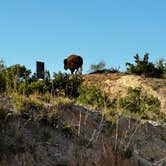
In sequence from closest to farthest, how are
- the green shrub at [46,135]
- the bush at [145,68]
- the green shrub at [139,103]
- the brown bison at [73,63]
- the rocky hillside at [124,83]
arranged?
the green shrub at [46,135], the green shrub at [139,103], the rocky hillside at [124,83], the bush at [145,68], the brown bison at [73,63]

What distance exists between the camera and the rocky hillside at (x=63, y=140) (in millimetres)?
8227

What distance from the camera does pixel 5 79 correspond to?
39.7 ft

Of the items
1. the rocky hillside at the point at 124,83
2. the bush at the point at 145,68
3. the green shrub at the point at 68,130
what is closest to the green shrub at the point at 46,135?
the green shrub at the point at 68,130

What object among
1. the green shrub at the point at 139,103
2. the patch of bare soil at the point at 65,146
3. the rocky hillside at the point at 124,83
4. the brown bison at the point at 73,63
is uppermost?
the brown bison at the point at 73,63

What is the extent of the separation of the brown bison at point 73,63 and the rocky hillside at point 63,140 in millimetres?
19329

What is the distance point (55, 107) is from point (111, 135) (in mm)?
1351

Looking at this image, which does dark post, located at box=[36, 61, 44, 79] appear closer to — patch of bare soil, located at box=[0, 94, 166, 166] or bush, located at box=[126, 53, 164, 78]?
patch of bare soil, located at box=[0, 94, 166, 166]

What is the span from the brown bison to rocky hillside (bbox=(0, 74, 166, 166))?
1933cm

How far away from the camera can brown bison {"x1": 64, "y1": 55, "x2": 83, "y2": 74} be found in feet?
103

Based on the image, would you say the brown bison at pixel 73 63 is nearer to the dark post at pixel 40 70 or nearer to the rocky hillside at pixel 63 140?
the dark post at pixel 40 70

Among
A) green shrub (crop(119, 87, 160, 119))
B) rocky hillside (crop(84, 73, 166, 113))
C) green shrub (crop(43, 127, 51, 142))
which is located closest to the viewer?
green shrub (crop(43, 127, 51, 142))

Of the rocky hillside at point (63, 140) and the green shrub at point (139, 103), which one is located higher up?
the green shrub at point (139, 103)

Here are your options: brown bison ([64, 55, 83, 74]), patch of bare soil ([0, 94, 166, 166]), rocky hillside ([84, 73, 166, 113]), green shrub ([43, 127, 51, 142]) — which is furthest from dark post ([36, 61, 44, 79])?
brown bison ([64, 55, 83, 74])

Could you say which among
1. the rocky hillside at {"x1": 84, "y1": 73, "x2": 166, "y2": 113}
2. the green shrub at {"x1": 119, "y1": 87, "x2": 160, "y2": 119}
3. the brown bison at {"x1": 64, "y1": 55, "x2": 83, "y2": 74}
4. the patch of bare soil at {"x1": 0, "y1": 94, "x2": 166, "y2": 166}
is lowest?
the patch of bare soil at {"x1": 0, "y1": 94, "x2": 166, "y2": 166}
